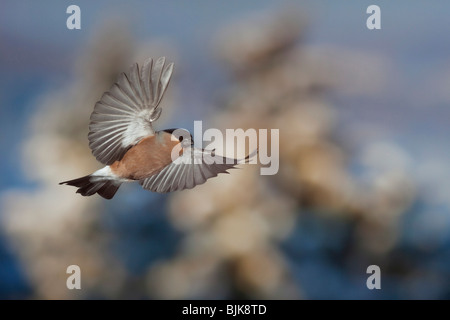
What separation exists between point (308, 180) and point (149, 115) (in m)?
0.72

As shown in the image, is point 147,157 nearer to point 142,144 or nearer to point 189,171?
point 142,144

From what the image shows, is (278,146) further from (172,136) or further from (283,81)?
(172,136)

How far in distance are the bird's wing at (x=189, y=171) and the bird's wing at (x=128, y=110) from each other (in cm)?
11

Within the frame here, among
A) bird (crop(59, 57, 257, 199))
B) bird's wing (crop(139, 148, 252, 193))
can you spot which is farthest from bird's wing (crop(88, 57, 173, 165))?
bird's wing (crop(139, 148, 252, 193))

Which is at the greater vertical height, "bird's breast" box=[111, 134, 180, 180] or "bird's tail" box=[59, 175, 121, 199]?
"bird's breast" box=[111, 134, 180, 180]

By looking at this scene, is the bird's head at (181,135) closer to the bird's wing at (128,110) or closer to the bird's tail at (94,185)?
→ the bird's wing at (128,110)


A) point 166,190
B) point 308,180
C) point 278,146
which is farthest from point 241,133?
point 166,190

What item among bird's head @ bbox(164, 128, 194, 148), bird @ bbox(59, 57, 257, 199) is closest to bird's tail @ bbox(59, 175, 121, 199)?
bird @ bbox(59, 57, 257, 199)

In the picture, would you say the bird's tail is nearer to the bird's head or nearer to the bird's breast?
the bird's breast

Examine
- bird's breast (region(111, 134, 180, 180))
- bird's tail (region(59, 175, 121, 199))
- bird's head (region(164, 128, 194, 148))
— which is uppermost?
bird's head (region(164, 128, 194, 148))

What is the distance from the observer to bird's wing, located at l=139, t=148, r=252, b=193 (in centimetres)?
118

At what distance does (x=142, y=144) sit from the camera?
1.10 m

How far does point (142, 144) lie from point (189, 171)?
146 mm

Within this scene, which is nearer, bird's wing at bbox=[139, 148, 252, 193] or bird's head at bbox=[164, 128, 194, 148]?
bird's head at bbox=[164, 128, 194, 148]
